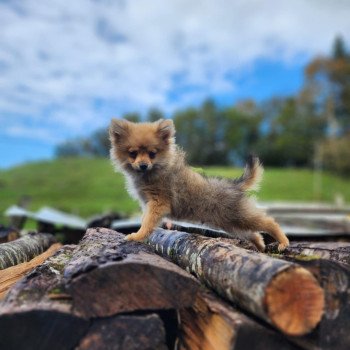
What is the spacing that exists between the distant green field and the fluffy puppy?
67.6 ft

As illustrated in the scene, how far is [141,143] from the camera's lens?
549 centimetres

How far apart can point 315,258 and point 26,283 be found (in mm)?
2194

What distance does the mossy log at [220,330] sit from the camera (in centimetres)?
305

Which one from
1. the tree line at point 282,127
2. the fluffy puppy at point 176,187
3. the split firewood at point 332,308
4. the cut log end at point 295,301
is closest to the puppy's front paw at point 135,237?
the fluffy puppy at point 176,187

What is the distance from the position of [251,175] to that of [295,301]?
2.79 metres

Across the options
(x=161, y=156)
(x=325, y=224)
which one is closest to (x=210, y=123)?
(x=325, y=224)

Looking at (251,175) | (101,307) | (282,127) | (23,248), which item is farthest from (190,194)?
(282,127)

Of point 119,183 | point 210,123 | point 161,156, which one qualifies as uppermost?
point 210,123

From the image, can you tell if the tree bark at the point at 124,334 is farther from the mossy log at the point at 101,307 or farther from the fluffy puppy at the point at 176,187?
the fluffy puppy at the point at 176,187

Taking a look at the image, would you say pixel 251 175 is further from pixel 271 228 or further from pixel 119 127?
pixel 119 127

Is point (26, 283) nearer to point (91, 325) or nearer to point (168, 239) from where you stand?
point (91, 325)

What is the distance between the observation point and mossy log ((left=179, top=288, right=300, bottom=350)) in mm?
3049

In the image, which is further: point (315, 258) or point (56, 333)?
point (315, 258)

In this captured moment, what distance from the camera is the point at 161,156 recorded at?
5586mm
